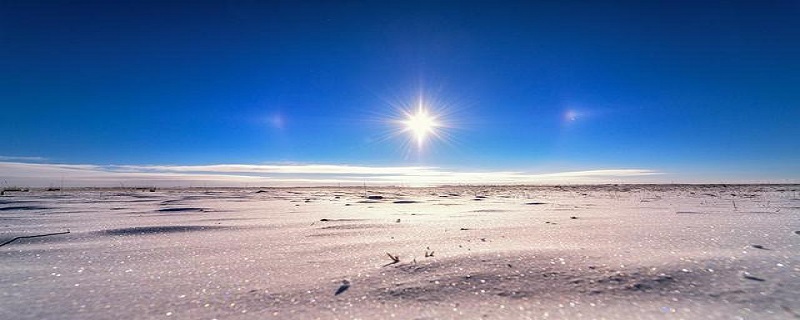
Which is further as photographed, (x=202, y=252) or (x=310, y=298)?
(x=202, y=252)

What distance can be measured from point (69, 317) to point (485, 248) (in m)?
2.28

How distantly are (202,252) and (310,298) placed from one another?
4.96 ft

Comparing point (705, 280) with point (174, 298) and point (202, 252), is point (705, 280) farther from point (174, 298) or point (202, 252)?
point (202, 252)

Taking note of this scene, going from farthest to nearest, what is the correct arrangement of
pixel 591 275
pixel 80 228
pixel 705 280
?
pixel 80 228, pixel 591 275, pixel 705 280

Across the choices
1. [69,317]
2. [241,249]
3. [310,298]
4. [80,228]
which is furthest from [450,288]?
[80,228]

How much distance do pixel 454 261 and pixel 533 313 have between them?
0.78 metres

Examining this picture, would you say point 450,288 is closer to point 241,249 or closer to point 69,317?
point 69,317

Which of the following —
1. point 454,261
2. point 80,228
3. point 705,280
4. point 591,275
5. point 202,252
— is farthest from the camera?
point 80,228

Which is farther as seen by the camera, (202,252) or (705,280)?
(202,252)

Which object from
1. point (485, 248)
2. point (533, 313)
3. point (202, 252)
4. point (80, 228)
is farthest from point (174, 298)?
point (80, 228)

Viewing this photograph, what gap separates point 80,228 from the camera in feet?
13.3

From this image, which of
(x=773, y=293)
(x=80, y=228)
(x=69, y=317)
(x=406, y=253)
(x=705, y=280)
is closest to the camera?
(x=69, y=317)

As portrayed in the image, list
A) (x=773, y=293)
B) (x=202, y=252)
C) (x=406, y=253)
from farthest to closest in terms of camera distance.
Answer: (x=202, y=252), (x=406, y=253), (x=773, y=293)

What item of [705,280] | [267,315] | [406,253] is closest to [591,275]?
[705,280]
